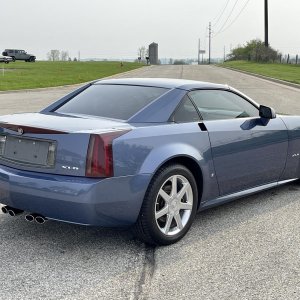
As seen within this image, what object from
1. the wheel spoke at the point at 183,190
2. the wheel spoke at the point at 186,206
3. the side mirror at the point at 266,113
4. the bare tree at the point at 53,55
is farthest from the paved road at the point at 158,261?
the bare tree at the point at 53,55

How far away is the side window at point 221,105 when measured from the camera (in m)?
4.61

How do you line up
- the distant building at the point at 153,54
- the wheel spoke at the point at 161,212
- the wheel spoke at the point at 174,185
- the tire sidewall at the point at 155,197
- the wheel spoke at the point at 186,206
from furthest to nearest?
the distant building at the point at 153,54, the wheel spoke at the point at 186,206, the wheel spoke at the point at 174,185, the wheel spoke at the point at 161,212, the tire sidewall at the point at 155,197

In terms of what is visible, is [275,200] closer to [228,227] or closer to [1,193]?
A: [228,227]

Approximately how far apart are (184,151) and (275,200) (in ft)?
6.24

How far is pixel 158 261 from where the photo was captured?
12.3ft

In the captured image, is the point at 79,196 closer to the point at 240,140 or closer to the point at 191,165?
→ the point at 191,165

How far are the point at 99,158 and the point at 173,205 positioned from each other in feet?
2.87

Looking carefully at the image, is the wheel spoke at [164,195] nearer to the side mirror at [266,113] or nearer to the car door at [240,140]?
the car door at [240,140]

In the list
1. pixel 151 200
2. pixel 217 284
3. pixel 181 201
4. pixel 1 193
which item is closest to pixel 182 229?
pixel 181 201

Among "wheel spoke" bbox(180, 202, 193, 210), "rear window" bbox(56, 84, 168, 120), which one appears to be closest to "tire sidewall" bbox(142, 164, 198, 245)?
"wheel spoke" bbox(180, 202, 193, 210)

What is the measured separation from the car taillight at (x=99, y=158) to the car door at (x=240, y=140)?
1.17 metres


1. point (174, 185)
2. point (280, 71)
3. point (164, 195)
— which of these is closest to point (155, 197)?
point (164, 195)

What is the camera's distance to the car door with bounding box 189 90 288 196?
454 centimetres

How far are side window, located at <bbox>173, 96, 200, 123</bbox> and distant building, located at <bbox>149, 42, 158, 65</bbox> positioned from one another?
292 ft
